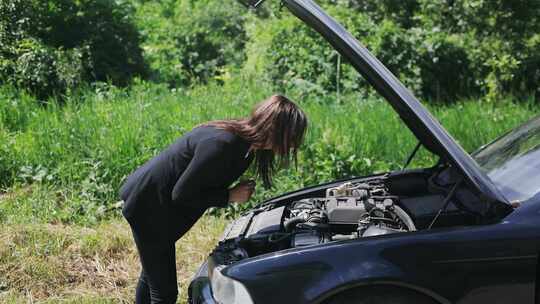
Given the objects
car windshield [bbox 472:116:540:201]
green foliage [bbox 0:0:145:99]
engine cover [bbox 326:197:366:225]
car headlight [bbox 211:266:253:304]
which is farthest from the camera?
green foliage [bbox 0:0:145:99]

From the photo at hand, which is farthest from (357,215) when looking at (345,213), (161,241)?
(161,241)

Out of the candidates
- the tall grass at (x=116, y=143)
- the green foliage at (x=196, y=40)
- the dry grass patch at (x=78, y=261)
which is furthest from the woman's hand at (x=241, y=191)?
the green foliage at (x=196, y=40)

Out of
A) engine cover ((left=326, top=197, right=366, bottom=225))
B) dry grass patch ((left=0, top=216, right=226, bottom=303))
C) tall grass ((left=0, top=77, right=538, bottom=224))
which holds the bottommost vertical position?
dry grass patch ((left=0, top=216, right=226, bottom=303))

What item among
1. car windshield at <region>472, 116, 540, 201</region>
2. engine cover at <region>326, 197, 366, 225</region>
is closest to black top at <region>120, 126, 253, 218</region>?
engine cover at <region>326, 197, 366, 225</region>

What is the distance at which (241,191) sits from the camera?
379cm

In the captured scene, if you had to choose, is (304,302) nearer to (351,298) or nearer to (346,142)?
(351,298)

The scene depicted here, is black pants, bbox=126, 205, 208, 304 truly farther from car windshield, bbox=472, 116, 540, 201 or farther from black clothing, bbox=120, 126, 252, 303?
car windshield, bbox=472, 116, 540, 201

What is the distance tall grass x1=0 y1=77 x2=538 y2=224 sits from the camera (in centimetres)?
629

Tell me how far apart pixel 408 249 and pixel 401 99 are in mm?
686

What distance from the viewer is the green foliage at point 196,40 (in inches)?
427

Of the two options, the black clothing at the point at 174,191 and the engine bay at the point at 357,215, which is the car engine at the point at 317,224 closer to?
the engine bay at the point at 357,215

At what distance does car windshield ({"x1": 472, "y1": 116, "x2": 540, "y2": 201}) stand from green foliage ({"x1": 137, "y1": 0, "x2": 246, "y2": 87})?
654 centimetres

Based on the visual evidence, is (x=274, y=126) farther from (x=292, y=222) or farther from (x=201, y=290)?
(x=201, y=290)

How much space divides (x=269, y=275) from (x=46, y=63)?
6.21 meters
